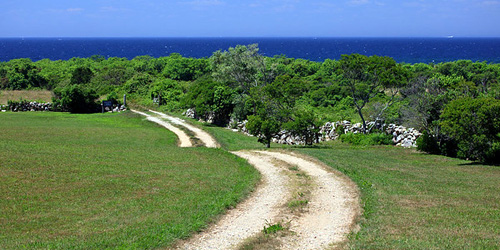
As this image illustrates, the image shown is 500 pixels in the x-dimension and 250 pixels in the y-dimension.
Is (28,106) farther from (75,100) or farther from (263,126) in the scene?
(263,126)

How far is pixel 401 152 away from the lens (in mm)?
30953

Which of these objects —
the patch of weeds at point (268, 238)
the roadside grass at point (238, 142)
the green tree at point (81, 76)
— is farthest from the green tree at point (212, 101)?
the green tree at point (81, 76)

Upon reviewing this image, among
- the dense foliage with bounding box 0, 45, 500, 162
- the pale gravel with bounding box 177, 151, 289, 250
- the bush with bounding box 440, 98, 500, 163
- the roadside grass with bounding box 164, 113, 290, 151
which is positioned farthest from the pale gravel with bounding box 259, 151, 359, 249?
the roadside grass with bounding box 164, 113, 290, 151

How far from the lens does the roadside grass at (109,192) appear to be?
1248 centimetres

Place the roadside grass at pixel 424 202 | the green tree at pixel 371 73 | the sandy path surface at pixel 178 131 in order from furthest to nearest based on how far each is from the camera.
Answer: the green tree at pixel 371 73 → the sandy path surface at pixel 178 131 → the roadside grass at pixel 424 202

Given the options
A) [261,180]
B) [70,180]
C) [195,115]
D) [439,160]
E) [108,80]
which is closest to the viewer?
[70,180]

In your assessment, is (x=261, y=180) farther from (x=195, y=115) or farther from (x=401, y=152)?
(x=195, y=115)

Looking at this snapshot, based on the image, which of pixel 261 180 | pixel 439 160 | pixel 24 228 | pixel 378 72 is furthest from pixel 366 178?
pixel 378 72

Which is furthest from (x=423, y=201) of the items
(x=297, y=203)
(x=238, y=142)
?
(x=238, y=142)

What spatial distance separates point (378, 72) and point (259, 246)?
26.5 meters

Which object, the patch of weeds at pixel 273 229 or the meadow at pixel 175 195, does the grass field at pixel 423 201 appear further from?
the patch of weeds at pixel 273 229

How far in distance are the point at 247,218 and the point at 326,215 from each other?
2640 mm

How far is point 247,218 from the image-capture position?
1470 centimetres

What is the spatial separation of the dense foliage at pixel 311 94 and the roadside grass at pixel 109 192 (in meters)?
9.70
